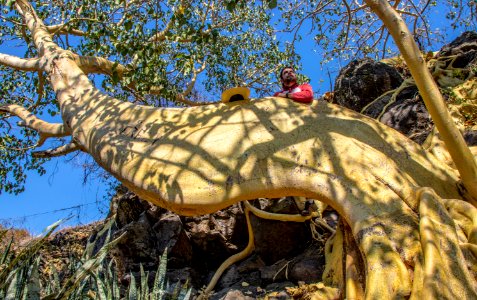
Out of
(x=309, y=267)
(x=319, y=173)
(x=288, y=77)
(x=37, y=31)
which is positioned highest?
(x=37, y=31)

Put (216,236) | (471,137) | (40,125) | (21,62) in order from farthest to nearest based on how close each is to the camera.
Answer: (216,236), (21,62), (40,125), (471,137)

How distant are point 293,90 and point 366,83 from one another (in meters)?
3.90

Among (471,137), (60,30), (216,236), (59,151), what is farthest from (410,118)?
(60,30)

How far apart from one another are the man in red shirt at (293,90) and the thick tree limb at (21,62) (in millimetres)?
3338

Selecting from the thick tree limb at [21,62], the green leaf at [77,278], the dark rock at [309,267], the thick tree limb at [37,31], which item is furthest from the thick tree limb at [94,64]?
the green leaf at [77,278]

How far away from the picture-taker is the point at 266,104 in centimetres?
458

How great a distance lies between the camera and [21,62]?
21.4 feet

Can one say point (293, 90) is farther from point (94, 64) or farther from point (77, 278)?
point (77, 278)

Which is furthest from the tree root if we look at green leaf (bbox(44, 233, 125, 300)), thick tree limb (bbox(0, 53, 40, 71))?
green leaf (bbox(44, 233, 125, 300))

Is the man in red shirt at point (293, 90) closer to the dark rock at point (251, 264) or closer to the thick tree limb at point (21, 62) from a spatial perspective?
the dark rock at point (251, 264)

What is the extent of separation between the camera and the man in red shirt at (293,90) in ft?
15.6

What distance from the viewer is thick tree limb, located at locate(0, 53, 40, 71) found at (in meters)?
6.21

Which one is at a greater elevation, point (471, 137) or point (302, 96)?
point (302, 96)

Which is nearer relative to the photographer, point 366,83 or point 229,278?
point 229,278
